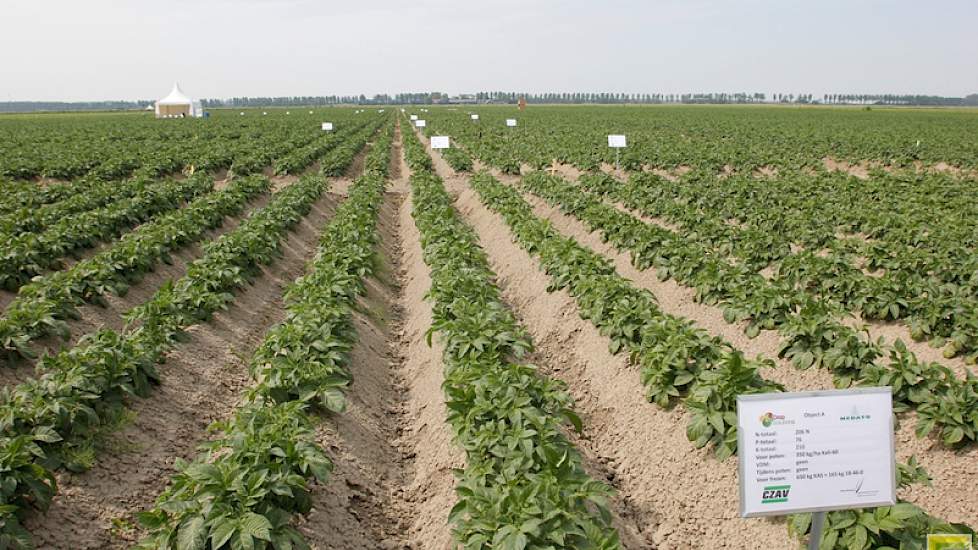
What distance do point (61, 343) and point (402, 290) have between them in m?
5.11

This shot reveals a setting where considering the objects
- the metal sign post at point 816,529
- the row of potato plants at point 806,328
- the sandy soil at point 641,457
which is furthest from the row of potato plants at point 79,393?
the row of potato plants at point 806,328

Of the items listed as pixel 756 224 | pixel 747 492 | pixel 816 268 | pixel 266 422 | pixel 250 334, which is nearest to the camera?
pixel 747 492

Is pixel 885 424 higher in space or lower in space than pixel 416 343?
higher

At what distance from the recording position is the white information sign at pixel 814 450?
2820mm

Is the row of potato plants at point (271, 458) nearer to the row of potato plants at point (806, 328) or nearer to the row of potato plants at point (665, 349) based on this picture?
the row of potato plants at point (665, 349)

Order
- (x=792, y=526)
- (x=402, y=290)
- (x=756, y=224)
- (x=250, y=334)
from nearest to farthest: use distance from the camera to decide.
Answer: (x=792, y=526)
(x=250, y=334)
(x=402, y=290)
(x=756, y=224)

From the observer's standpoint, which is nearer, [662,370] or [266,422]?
[266,422]

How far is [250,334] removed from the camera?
8.45 meters

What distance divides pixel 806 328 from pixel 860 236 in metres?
7.69

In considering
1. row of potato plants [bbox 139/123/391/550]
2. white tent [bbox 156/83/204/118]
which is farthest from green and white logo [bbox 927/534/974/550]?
white tent [bbox 156/83/204/118]

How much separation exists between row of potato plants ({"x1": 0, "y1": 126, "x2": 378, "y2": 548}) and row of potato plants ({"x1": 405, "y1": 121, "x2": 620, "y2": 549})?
281 centimetres

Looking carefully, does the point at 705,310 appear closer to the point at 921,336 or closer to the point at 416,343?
the point at 921,336

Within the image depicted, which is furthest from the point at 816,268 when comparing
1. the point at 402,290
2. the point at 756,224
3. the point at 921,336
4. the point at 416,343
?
the point at 402,290

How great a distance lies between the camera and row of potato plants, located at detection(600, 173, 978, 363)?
8008mm
